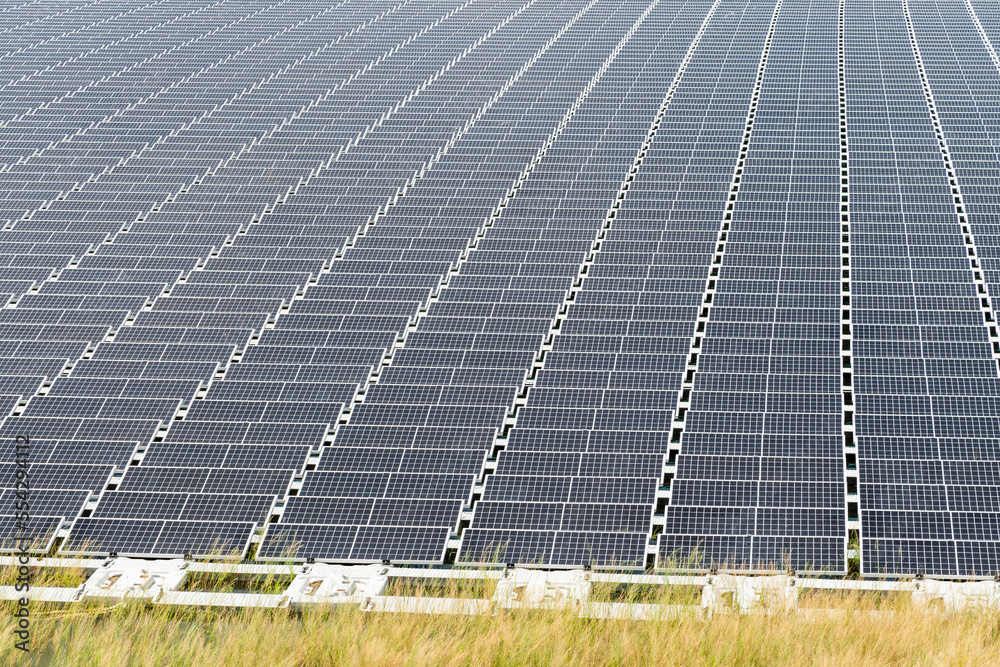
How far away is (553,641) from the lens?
10859mm

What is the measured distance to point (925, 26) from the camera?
132 feet

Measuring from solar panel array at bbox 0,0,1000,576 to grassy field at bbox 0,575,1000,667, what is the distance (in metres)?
2.55

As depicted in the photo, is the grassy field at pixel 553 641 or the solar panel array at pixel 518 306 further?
the solar panel array at pixel 518 306

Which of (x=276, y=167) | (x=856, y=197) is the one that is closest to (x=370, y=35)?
(x=276, y=167)

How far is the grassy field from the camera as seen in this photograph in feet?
34.4

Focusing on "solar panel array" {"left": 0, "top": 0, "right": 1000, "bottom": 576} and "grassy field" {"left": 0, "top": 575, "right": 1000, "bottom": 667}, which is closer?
"grassy field" {"left": 0, "top": 575, "right": 1000, "bottom": 667}

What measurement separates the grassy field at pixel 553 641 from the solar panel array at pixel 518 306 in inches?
100

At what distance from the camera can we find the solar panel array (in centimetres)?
1498

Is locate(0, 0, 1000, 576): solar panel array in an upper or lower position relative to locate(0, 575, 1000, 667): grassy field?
lower

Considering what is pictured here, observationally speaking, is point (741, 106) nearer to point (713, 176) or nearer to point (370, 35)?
point (713, 176)

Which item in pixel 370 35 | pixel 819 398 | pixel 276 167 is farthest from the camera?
pixel 370 35

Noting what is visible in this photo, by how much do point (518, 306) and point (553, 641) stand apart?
1084cm

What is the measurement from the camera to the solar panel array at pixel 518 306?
1498 centimetres

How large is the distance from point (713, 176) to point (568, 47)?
14.9 m
